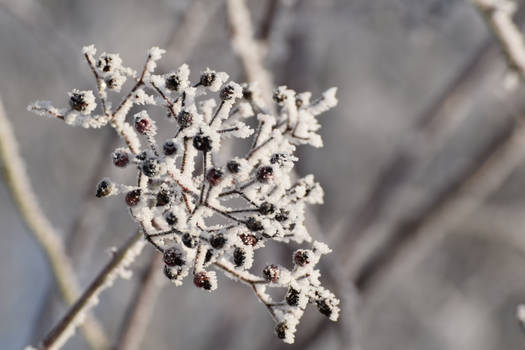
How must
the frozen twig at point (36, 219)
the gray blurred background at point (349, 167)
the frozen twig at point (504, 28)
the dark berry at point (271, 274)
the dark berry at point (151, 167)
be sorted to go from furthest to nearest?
the gray blurred background at point (349, 167) < the frozen twig at point (504, 28) < the frozen twig at point (36, 219) < the dark berry at point (271, 274) < the dark berry at point (151, 167)

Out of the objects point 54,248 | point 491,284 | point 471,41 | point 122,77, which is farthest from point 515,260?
point 122,77

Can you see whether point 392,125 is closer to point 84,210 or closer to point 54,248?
point 84,210

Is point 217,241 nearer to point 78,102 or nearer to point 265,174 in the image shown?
point 265,174

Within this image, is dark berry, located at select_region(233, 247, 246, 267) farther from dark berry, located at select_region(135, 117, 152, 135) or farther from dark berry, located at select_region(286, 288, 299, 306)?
dark berry, located at select_region(135, 117, 152, 135)

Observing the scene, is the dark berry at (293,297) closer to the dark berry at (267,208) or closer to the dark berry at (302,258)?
the dark berry at (302,258)

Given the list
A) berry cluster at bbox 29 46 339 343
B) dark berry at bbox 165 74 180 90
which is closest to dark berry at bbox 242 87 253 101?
berry cluster at bbox 29 46 339 343

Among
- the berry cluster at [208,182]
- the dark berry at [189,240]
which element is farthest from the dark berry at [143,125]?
the dark berry at [189,240]

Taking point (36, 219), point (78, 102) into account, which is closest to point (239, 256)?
point (78, 102)
